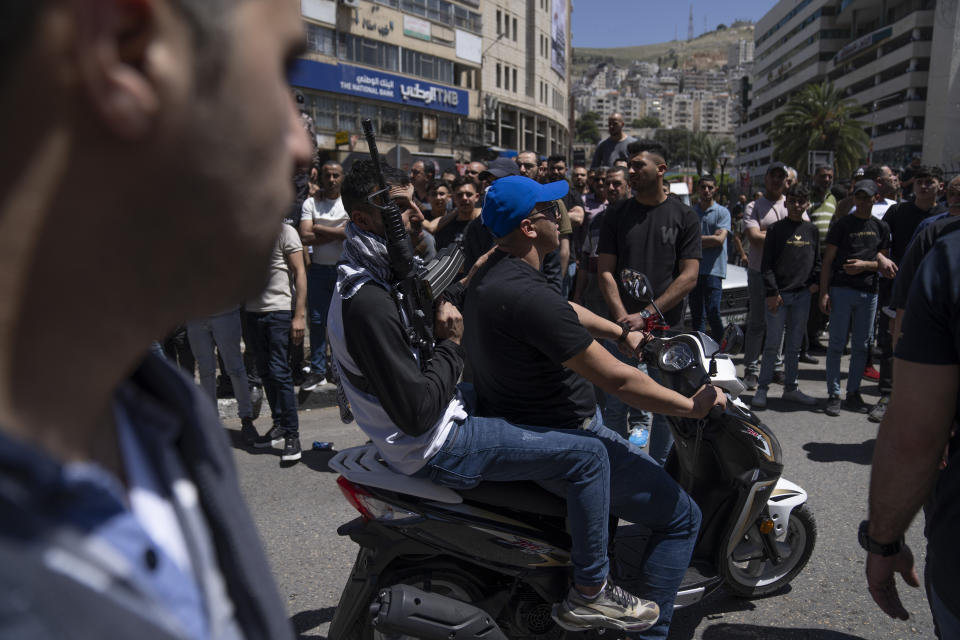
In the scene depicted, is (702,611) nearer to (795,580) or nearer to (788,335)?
(795,580)

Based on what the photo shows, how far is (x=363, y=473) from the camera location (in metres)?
2.61

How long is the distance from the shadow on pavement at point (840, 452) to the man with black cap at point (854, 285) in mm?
884

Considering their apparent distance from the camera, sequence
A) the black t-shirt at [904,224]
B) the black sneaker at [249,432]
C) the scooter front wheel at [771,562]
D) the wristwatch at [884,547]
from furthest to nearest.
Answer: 1. the black t-shirt at [904,224]
2. the black sneaker at [249,432]
3. the scooter front wheel at [771,562]
4. the wristwatch at [884,547]

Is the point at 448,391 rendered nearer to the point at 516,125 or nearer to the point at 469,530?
the point at 469,530

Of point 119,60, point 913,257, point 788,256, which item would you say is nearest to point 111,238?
point 119,60

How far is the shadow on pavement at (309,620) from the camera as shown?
10.2 feet

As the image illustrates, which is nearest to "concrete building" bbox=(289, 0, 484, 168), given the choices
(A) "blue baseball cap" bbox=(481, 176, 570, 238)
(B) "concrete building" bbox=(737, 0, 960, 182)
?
(B) "concrete building" bbox=(737, 0, 960, 182)

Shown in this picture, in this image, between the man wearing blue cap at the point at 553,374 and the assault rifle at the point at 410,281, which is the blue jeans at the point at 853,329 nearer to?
the man wearing blue cap at the point at 553,374

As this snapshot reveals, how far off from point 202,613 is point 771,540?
312 centimetres

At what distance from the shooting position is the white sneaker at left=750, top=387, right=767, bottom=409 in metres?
6.67

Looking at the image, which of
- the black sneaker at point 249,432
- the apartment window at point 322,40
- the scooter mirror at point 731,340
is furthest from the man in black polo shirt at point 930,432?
the apartment window at point 322,40

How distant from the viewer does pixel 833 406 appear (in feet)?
21.2

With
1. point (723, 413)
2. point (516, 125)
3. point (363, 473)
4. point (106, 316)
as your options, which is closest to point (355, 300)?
point (363, 473)

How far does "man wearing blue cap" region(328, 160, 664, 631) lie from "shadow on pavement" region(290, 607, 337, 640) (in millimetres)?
1091
